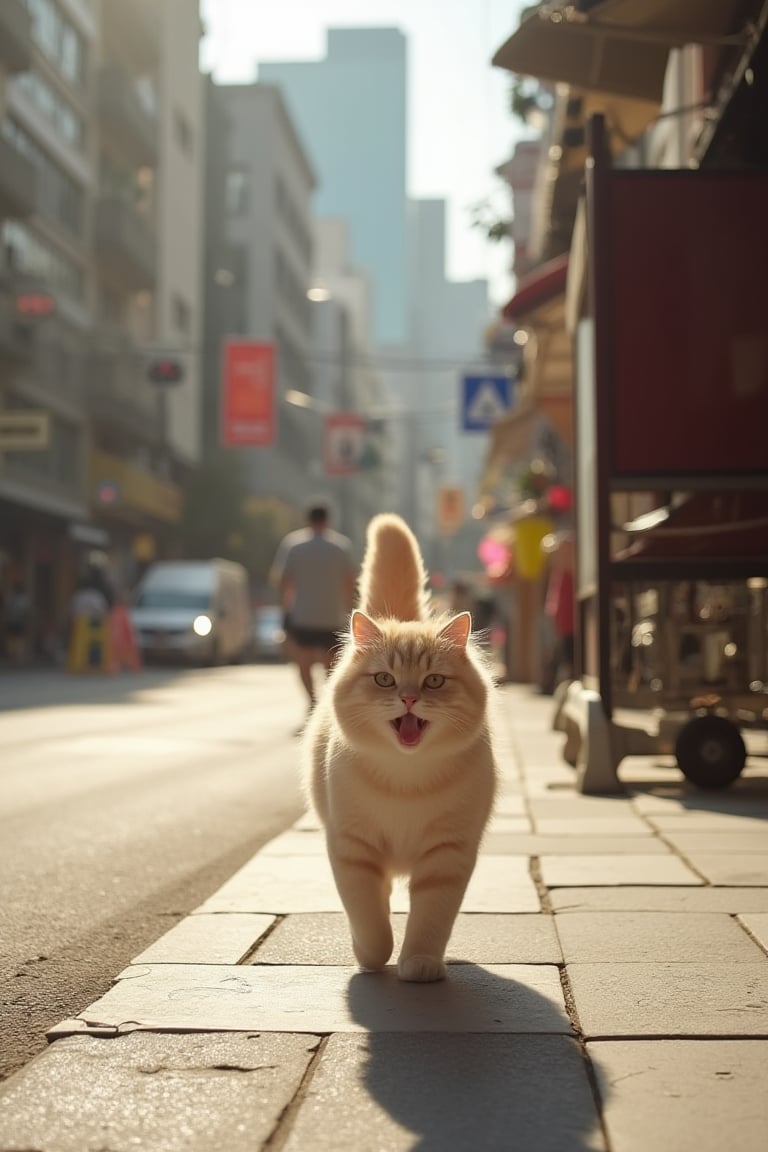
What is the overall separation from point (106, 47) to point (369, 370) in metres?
79.2

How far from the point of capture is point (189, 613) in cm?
3375

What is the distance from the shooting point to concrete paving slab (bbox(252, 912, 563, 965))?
12.8 feet

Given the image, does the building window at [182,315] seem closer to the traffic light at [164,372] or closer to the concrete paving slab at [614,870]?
the traffic light at [164,372]

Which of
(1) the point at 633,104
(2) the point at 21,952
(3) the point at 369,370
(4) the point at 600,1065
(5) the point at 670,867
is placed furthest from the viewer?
(3) the point at 369,370

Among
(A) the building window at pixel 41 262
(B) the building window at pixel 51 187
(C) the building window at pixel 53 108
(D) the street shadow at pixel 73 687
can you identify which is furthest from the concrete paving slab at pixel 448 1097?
(C) the building window at pixel 53 108

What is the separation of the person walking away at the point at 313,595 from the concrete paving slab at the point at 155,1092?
9.60 meters

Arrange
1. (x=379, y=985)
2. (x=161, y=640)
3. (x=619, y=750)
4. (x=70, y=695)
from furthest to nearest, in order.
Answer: (x=161, y=640), (x=70, y=695), (x=619, y=750), (x=379, y=985)

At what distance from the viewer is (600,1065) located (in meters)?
2.88

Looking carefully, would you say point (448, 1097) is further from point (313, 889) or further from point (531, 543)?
point (531, 543)

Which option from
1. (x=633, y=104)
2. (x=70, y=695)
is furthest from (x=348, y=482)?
(x=633, y=104)

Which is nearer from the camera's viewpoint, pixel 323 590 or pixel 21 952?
pixel 21 952

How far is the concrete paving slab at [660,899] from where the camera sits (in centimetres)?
449

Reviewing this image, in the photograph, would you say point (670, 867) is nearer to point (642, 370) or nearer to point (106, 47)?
point (642, 370)

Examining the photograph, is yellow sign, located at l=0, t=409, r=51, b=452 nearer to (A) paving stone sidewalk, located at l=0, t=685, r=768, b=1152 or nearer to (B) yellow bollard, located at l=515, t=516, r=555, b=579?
(B) yellow bollard, located at l=515, t=516, r=555, b=579
